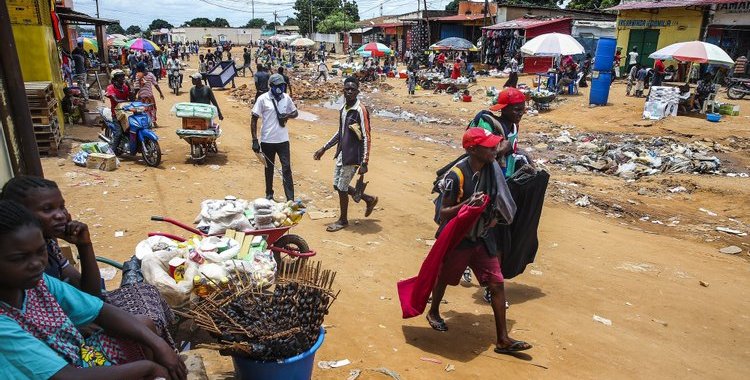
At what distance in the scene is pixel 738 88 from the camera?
19578 mm

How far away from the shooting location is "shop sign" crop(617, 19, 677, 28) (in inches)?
990

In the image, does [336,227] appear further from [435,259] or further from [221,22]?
[221,22]

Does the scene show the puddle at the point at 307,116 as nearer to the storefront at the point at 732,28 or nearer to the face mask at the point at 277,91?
the face mask at the point at 277,91

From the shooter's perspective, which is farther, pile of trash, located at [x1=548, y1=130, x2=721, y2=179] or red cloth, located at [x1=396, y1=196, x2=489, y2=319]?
pile of trash, located at [x1=548, y1=130, x2=721, y2=179]

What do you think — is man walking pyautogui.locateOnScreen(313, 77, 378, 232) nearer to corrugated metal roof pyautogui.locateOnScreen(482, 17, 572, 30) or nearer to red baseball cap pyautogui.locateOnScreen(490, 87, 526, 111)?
red baseball cap pyautogui.locateOnScreen(490, 87, 526, 111)

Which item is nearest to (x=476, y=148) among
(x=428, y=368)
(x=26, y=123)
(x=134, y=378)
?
(x=428, y=368)

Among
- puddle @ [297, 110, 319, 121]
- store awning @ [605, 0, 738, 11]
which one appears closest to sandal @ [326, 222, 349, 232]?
puddle @ [297, 110, 319, 121]

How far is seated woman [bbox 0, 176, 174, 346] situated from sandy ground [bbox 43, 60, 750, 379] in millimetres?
861

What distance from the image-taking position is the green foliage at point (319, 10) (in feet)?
241

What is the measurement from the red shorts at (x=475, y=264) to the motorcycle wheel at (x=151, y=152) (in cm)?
694

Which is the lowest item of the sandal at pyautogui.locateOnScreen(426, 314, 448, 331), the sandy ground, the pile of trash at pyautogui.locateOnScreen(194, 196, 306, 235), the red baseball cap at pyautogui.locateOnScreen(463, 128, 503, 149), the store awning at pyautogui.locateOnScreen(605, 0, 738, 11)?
the sandy ground

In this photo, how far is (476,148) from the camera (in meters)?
3.81

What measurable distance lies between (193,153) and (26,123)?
666cm

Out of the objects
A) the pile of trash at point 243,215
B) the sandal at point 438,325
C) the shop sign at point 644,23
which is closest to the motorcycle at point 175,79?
the pile of trash at point 243,215
